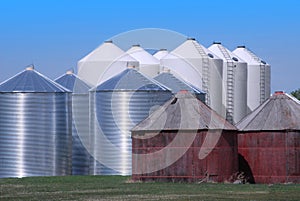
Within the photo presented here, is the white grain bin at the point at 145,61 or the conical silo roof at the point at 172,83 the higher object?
the white grain bin at the point at 145,61

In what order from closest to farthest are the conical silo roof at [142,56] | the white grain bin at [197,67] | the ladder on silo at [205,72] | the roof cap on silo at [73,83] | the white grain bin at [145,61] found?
the roof cap on silo at [73,83] → the white grain bin at [197,67] → the ladder on silo at [205,72] → the white grain bin at [145,61] → the conical silo roof at [142,56]

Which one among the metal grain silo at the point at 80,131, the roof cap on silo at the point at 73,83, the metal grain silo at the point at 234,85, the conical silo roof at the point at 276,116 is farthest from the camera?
the metal grain silo at the point at 234,85

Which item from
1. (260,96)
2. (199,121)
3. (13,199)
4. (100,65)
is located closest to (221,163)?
(199,121)

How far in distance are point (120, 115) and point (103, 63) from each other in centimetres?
1282

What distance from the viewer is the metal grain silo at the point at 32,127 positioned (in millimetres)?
49875

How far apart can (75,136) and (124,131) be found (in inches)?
182

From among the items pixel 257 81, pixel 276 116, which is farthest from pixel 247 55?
pixel 276 116

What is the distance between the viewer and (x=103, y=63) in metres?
63.8

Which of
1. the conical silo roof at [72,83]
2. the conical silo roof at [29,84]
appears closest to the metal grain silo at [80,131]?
the conical silo roof at [72,83]

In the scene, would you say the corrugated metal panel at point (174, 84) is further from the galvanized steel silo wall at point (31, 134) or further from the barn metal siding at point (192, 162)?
the barn metal siding at point (192, 162)

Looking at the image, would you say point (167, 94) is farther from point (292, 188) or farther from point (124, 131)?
point (292, 188)

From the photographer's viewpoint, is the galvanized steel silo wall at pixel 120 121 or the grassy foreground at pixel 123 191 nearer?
the grassy foreground at pixel 123 191

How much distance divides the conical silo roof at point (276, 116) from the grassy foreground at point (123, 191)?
6.19 metres

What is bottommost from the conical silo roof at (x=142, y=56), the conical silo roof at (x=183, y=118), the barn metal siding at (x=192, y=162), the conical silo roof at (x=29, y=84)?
A: the barn metal siding at (x=192, y=162)
